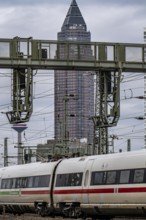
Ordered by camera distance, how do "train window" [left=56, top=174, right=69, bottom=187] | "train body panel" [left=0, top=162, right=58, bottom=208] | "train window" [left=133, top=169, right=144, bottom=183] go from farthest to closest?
"train body panel" [left=0, top=162, right=58, bottom=208] → "train window" [left=56, top=174, right=69, bottom=187] → "train window" [left=133, top=169, right=144, bottom=183]

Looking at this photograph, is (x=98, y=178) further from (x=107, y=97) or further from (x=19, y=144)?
(x=19, y=144)

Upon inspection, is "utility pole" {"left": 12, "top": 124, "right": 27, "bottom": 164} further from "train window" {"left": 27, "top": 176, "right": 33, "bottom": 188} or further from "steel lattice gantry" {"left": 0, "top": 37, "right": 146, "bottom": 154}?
"steel lattice gantry" {"left": 0, "top": 37, "right": 146, "bottom": 154}

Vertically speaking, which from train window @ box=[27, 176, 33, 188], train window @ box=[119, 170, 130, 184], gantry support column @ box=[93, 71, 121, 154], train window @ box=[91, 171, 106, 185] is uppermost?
gantry support column @ box=[93, 71, 121, 154]

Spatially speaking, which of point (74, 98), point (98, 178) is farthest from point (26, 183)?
point (74, 98)

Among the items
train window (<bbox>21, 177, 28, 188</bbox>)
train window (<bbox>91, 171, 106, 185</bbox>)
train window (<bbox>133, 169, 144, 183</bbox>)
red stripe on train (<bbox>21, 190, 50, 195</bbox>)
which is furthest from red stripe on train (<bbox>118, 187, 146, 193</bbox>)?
train window (<bbox>21, 177, 28, 188</bbox>)

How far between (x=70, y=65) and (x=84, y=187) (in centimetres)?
534

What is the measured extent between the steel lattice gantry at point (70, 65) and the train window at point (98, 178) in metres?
2.12

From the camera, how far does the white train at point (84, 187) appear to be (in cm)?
2656

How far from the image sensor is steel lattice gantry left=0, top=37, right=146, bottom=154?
2914 cm

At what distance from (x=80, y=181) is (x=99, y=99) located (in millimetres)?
3749

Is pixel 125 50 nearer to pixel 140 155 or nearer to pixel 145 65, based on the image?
pixel 145 65

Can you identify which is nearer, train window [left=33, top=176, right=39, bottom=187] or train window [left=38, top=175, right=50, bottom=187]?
train window [left=38, top=175, right=50, bottom=187]

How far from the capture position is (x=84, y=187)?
30422 millimetres

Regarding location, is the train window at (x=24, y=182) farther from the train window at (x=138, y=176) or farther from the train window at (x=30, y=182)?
the train window at (x=138, y=176)
